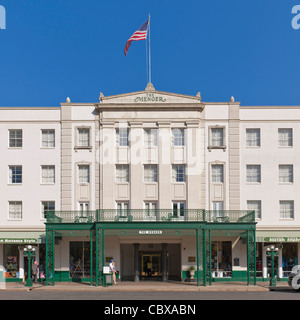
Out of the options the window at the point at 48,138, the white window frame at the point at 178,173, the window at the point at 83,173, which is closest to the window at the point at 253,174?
the white window frame at the point at 178,173

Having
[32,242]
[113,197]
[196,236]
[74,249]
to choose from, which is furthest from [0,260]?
[196,236]

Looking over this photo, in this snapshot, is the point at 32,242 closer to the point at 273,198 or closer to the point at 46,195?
the point at 46,195

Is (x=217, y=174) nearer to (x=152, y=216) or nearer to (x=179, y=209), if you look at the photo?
(x=179, y=209)

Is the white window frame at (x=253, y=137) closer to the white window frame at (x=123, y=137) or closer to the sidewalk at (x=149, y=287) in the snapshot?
the white window frame at (x=123, y=137)

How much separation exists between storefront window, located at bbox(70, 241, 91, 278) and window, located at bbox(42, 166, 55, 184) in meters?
4.93

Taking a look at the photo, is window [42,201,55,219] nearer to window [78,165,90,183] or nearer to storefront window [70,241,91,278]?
window [78,165,90,183]

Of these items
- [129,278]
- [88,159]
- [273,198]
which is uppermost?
[88,159]

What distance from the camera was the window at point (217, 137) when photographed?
3647cm

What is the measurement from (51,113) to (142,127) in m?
6.97

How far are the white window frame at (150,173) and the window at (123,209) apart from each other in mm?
2325

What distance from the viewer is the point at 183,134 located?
1416 inches

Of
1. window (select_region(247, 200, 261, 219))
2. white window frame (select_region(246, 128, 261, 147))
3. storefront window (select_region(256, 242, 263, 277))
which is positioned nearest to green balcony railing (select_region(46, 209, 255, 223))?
window (select_region(247, 200, 261, 219))

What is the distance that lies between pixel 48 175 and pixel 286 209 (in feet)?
58.5

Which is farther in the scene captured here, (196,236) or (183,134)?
(183,134)
